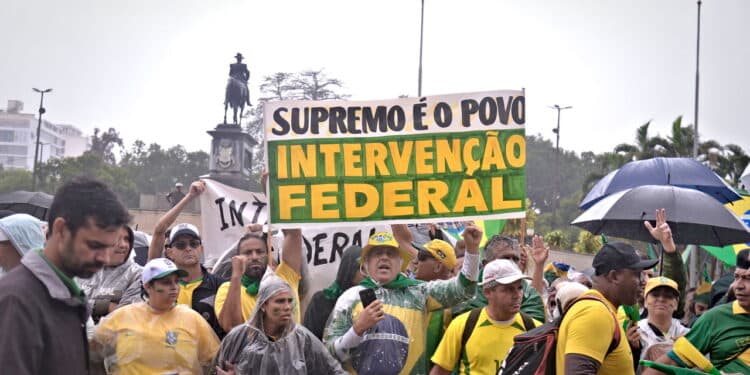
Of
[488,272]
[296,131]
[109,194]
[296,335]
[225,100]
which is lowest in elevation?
[296,335]

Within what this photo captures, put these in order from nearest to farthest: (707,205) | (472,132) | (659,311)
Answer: (659,311) → (472,132) → (707,205)

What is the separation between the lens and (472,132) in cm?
646

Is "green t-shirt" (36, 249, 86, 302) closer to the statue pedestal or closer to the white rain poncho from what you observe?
the white rain poncho

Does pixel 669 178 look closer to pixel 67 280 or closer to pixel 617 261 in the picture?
pixel 617 261

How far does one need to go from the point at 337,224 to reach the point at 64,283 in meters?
3.42

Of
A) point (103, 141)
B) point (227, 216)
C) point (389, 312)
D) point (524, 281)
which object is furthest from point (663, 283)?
point (103, 141)

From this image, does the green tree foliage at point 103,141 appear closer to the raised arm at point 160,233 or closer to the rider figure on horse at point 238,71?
the rider figure on horse at point 238,71

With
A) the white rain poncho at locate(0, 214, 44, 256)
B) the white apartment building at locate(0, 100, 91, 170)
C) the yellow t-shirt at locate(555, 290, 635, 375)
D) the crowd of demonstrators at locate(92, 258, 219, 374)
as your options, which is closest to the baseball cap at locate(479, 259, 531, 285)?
the yellow t-shirt at locate(555, 290, 635, 375)

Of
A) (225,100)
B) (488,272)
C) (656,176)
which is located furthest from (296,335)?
(225,100)

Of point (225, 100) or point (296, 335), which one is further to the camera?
point (225, 100)

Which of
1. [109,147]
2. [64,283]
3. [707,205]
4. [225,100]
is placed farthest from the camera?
[109,147]

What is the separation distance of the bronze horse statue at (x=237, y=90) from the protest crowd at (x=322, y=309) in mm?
21932

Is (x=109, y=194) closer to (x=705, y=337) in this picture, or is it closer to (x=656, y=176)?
(x=705, y=337)

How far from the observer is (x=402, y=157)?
6.42m
